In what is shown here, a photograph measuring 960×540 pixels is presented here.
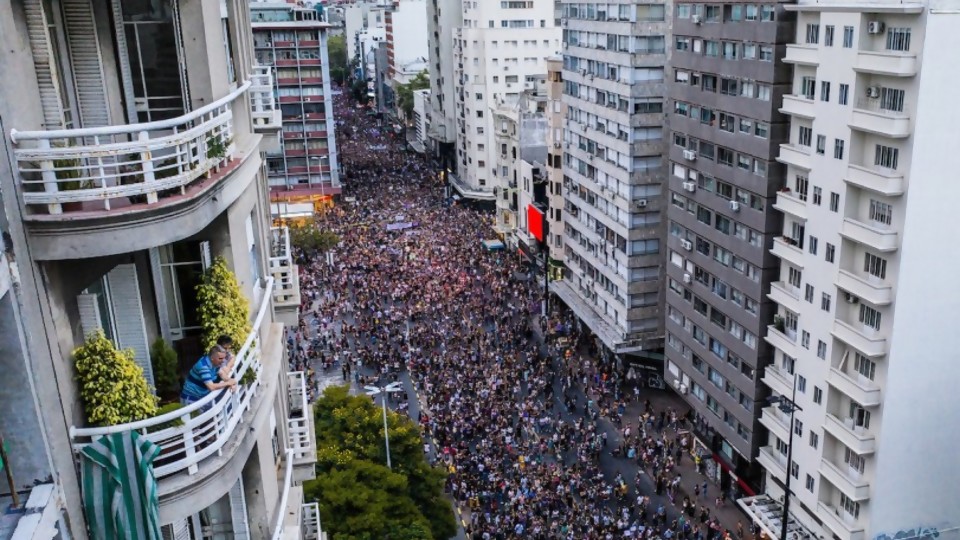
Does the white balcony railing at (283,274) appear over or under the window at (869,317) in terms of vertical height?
over

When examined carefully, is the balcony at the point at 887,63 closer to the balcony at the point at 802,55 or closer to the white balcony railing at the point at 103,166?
the balcony at the point at 802,55

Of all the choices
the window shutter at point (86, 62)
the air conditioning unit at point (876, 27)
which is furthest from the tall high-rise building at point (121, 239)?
the air conditioning unit at point (876, 27)

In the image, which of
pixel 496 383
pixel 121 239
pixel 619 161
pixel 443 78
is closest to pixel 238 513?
pixel 121 239

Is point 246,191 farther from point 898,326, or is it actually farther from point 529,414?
point 529,414

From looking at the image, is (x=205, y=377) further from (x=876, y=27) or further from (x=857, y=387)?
(x=857, y=387)

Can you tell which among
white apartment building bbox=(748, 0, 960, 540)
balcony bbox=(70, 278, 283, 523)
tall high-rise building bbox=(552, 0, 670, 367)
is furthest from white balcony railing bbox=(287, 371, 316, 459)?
tall high-rise building bbox=(552, 0, 670, 367)

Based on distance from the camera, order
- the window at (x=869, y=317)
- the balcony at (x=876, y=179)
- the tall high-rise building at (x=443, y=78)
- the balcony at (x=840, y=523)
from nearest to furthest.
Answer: the balcony at (x=876, y=179), the window at (x=869, y=317), the balcony at (x=840, y=523), the tall high-rise building at (x=443, y=78)
